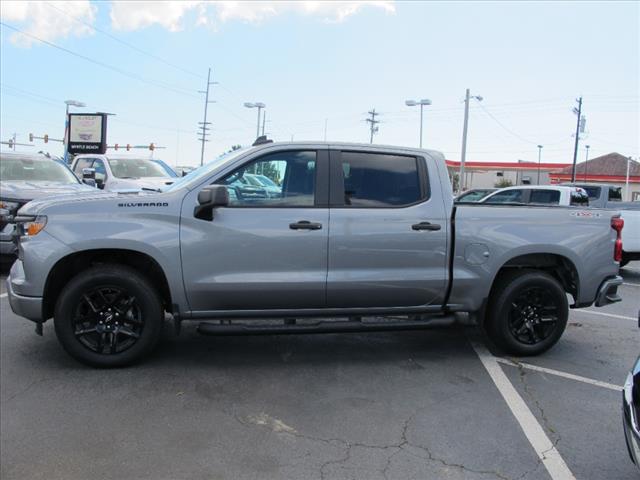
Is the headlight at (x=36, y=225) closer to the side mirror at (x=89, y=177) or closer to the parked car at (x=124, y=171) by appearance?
the side mirror at (x=89, y=177)

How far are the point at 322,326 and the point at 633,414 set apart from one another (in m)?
2.54

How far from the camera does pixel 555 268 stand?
552 cm

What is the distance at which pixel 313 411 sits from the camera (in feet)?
13.2

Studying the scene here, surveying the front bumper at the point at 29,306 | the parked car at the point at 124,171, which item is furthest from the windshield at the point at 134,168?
the front bumper at the point at 29,306

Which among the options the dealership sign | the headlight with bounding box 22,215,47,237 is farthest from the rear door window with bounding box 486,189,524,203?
the dealership sign

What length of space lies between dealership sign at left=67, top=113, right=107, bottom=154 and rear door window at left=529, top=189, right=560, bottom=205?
3434 centimetres

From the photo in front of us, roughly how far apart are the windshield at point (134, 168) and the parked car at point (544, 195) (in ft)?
25.7

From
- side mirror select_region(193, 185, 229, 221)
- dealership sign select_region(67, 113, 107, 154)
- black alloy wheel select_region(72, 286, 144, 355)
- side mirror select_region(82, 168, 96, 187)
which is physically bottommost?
black alloy wheel select_region(72, 286, 144, 355)

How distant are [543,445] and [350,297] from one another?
74.4 inches

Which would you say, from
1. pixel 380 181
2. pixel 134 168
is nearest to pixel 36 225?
pixel 380 181

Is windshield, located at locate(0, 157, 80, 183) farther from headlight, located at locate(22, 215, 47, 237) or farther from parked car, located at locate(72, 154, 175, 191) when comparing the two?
headlight, located at locate(22, 215, 47, 237)

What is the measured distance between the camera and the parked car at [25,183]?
26.5 ft

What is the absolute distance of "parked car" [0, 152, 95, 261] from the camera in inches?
318

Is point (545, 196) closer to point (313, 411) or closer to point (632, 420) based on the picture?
point (313, 411)
